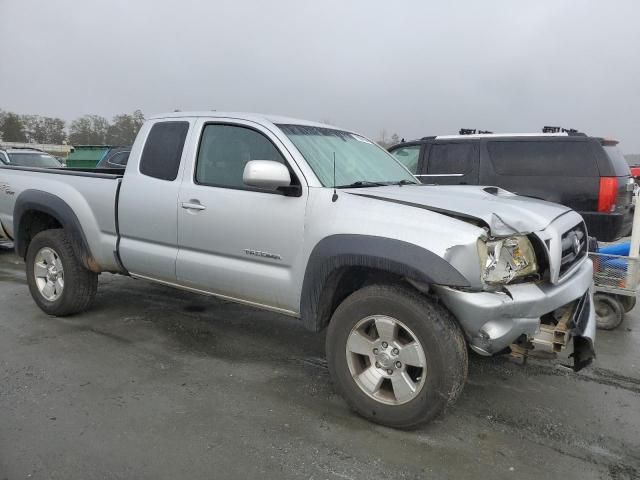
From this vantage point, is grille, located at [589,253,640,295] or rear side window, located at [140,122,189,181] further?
grille, located at [589,253,640,295]

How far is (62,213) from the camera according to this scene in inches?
184

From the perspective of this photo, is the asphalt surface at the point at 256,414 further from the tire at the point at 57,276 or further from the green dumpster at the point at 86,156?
the green dumpster at the point at 86,156

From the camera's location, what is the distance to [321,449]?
2828mm

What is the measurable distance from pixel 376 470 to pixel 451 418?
80cm

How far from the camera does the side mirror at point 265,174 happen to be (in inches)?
124

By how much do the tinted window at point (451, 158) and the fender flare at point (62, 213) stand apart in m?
4.75

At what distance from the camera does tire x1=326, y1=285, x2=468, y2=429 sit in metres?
2.78

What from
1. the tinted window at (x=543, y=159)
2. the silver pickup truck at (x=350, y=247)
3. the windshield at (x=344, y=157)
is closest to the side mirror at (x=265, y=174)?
the silver pickup truck at (x=350, y=247)

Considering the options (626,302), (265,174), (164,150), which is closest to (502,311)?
(265,174)

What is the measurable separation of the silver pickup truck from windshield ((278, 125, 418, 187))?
2 cm

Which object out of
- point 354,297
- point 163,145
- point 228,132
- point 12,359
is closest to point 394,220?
point 354,297

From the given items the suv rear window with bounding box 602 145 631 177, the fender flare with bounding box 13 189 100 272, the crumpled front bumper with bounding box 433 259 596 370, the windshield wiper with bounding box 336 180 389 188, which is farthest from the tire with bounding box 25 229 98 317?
the suv rear window with bounding box 602 145 631 177

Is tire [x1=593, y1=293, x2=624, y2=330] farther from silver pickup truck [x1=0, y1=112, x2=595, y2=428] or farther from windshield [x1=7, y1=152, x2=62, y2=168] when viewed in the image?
windshield [x1=7, y1=152, x2=62, y2=168]

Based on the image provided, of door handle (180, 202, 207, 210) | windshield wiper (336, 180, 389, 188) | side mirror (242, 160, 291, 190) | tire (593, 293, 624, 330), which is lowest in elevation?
tire (593, 293, 624, 330)
